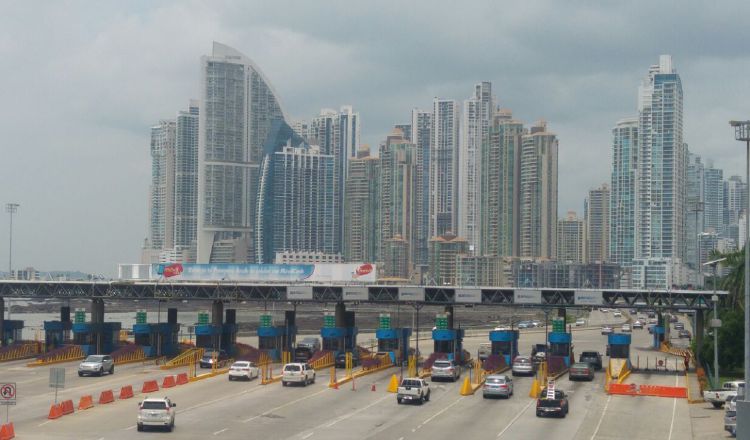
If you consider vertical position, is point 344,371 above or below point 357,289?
below

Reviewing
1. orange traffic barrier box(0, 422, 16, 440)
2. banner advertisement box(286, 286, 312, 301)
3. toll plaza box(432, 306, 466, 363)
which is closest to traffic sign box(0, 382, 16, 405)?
orange traffic barrier box(0, 422, 16, 440)

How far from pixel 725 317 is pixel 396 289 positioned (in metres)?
22.1

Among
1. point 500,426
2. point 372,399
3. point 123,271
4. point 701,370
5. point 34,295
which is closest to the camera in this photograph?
point 500,426

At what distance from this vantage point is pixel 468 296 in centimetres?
7531

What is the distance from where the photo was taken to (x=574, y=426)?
44062mm

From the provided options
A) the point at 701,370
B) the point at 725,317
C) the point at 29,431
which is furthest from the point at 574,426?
the point at 725,317

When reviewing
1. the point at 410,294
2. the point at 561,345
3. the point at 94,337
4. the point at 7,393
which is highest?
the point at 410,294

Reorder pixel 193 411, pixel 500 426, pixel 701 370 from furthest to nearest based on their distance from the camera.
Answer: pixel 701 370, pixel 193 411, pixel 500 426

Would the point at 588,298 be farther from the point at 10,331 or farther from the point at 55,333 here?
the point at 10,331

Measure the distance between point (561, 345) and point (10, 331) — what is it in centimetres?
4537

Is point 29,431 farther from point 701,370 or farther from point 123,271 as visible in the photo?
point 123,271

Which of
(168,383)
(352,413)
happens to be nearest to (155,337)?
(168,383)

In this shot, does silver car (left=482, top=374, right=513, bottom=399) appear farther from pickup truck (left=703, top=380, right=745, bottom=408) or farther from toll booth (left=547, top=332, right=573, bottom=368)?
toll booth (left=547, top=332, right=573, bottom=368)

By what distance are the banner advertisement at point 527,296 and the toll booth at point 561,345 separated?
249 cm
